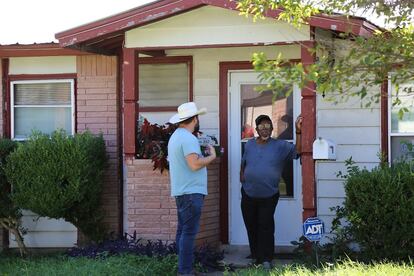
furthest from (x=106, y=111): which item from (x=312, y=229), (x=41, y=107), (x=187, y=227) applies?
(x=312, y=229)

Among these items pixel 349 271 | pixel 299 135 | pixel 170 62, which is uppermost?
pixel 170 62

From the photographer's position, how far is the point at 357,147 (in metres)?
9.03

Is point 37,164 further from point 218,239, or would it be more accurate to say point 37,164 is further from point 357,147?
point 357,147

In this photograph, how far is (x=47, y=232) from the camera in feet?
33.1

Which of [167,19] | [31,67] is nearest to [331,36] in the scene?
[167,19]

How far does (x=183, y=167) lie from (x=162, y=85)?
2.60m

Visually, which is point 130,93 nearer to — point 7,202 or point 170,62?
point 170,62

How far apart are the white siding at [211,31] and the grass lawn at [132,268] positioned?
8.25ft

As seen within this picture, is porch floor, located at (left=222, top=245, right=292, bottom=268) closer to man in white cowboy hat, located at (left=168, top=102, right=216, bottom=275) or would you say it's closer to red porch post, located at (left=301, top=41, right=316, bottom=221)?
red porch post, located at (left=301, top=41, right=316, bottom=221)

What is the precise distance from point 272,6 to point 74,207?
13.5 feet

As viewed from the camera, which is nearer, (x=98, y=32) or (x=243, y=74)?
(x=98, y=32)

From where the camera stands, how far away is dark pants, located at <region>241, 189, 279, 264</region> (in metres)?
8.20

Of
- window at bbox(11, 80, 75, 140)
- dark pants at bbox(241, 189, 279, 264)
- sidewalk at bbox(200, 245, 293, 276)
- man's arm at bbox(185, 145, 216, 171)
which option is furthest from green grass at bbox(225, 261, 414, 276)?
window at bbox(11, 80, 75, 140)

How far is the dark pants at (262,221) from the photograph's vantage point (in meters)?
8.20
